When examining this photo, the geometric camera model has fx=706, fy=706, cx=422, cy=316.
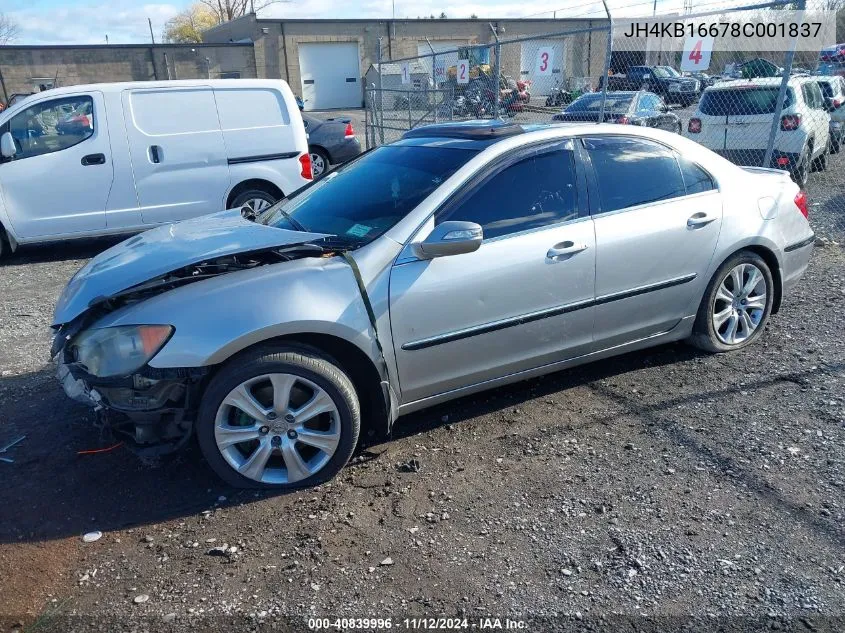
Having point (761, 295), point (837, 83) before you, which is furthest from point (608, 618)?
point (837, 83)

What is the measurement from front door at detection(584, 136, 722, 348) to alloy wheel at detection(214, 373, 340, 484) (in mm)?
1775

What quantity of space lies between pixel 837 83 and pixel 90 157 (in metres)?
15.0

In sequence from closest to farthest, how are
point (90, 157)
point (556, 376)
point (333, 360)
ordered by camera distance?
point (333, 360) < point (556, 376) < point (90, 157)

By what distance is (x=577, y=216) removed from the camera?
4.11 meters

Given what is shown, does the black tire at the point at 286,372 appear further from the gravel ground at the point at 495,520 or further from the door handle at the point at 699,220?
the door handle at the point at 699,220

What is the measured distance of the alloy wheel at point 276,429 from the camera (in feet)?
11.0

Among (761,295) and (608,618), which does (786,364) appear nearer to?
(761,295)

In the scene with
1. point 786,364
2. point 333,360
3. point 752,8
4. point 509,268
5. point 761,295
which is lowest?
point 786,364

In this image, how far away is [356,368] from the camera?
3623mm

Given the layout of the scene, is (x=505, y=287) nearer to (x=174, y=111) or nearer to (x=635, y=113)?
(x=174, y=111)

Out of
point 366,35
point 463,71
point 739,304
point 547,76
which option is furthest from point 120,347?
point 366,35

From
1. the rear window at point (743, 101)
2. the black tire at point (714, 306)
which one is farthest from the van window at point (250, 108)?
the rear window at point (743, 101)

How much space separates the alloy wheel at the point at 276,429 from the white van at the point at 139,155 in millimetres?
5808

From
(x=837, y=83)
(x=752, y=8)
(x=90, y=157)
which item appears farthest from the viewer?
(x=837, y=83)
